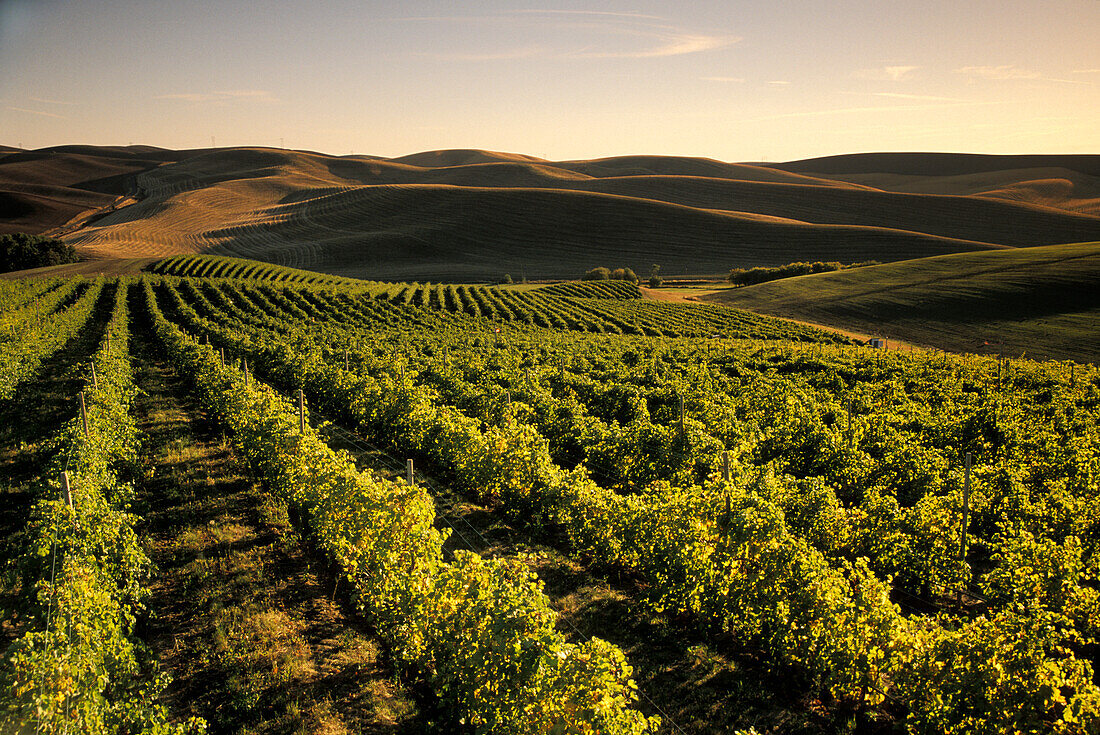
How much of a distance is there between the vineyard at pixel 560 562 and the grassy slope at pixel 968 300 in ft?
106

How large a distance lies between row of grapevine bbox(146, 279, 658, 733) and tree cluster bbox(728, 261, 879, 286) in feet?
277

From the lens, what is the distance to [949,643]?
286 inches

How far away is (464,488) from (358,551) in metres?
6.10

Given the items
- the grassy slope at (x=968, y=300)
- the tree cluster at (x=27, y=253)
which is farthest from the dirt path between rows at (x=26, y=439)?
the tree cluster at (x=27, y=253)

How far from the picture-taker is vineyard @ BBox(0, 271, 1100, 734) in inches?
269

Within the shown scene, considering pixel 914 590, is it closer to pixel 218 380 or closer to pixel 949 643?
pixel 949 643

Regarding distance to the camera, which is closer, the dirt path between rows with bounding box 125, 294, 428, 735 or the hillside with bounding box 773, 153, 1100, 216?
the dirt path between rows with bounding box 125, 294, 428, 735

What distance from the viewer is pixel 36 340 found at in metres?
26.3

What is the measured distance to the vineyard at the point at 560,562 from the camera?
683 centimetres

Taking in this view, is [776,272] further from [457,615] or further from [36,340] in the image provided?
[457,615]

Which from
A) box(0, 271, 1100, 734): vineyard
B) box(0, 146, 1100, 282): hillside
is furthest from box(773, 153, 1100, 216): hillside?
box(0, 271, 1100, 734): vineyard

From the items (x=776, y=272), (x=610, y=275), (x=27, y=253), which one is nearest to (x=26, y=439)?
(x=610, y=275)

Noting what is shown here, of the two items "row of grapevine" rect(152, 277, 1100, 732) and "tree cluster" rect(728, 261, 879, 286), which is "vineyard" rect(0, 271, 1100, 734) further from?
Answer: "tree cluster" rect(728, 261, 879, 286)

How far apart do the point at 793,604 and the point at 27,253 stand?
100 metres
